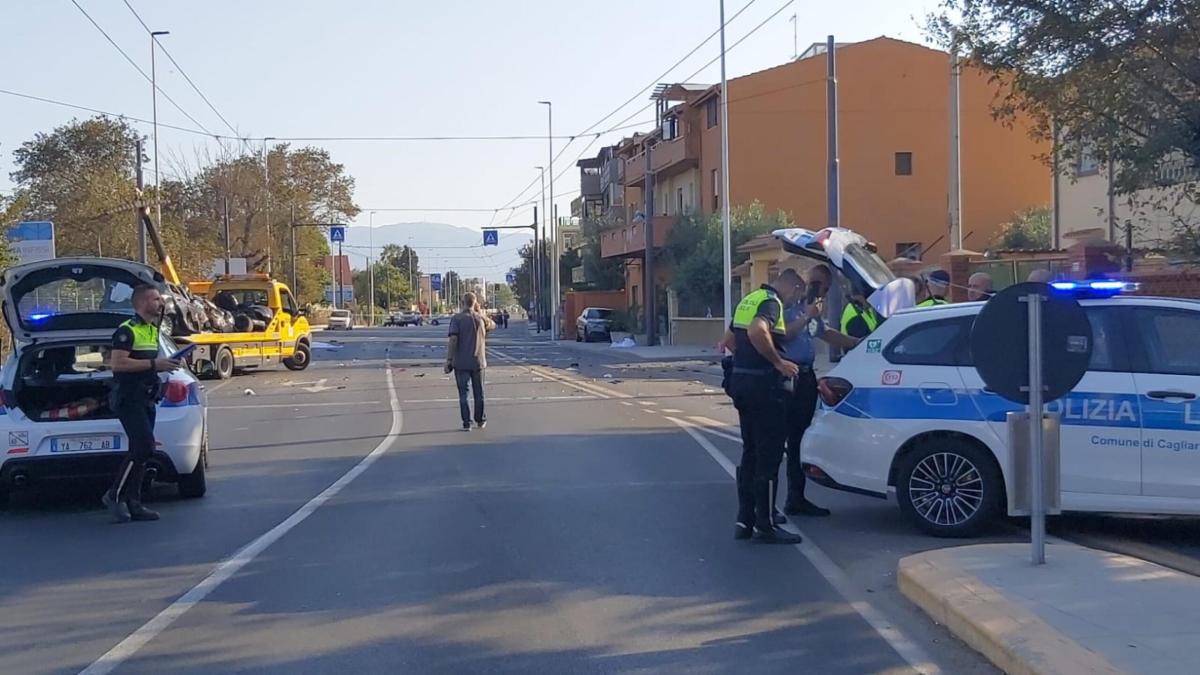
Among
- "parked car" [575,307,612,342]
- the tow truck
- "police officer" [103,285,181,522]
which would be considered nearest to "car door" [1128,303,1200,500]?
"police officer" [103,285,181,522]

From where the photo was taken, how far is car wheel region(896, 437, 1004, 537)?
891 centimetres

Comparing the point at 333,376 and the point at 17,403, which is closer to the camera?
the point at 17,403

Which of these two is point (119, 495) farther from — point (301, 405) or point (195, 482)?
point (301, 405)

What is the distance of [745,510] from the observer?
902cm

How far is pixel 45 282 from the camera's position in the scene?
1290 cm

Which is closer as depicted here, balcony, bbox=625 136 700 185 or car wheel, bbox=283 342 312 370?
car wheel, bbox=283 342 312 370

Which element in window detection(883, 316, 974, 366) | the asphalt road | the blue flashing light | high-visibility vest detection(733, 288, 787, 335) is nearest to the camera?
the asphalt road

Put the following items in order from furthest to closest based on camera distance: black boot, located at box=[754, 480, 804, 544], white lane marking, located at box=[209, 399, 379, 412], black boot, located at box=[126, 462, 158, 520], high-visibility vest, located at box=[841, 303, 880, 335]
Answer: white lane marking, located at box=[209, 399, 379, 412] → black boot, located at box=[126, 462, 158, 520] → high-visibility vest, located at box=[841, 303, 880, 335] → black boot, located at box=[754, 480, 804, 544]

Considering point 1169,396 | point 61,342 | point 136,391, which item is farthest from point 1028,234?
point 136,391

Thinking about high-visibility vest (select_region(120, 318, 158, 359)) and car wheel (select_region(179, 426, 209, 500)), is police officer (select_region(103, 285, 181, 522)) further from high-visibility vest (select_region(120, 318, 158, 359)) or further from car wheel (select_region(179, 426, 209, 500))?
car wheel (select_region(179, 426, 209, 500))

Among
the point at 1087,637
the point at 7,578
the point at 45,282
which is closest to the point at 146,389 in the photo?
the point at 7,578

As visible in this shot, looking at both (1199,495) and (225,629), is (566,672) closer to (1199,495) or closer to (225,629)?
(225,629)

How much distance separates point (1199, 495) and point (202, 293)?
106 ft

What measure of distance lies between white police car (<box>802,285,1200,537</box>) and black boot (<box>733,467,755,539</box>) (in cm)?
81
